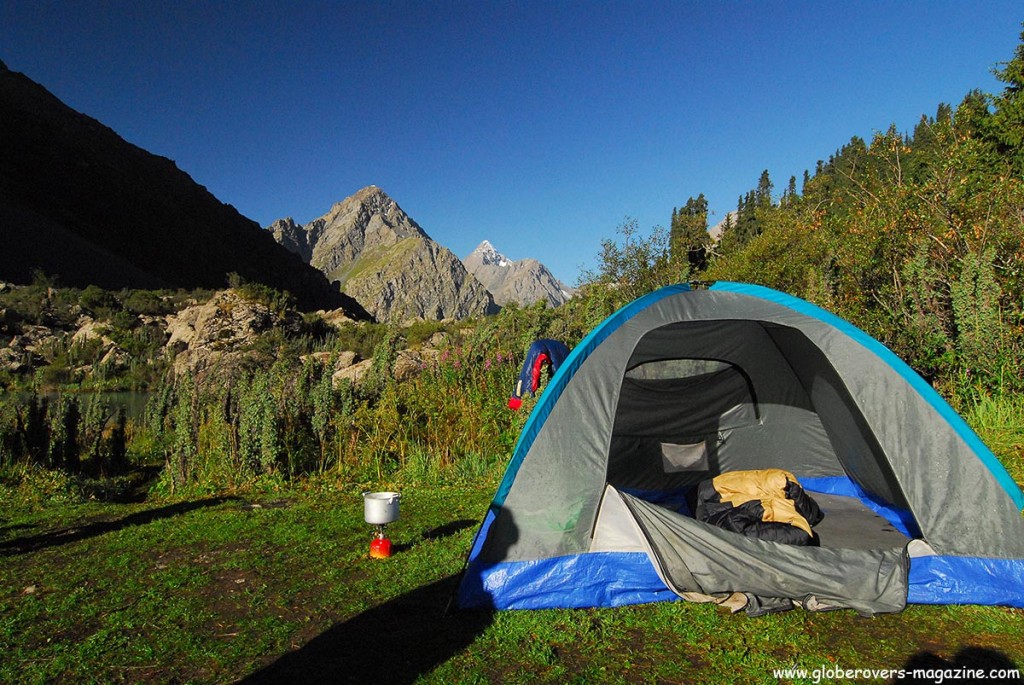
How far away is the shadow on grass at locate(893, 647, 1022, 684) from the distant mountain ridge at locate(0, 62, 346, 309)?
3930cm

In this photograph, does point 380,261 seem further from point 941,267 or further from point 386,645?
point 386,645

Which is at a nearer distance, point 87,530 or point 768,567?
point 768,567

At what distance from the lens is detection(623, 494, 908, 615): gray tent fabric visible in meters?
3.43

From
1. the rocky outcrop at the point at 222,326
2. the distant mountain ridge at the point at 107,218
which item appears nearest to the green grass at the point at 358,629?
the rocky outcrop at the point at 222,326

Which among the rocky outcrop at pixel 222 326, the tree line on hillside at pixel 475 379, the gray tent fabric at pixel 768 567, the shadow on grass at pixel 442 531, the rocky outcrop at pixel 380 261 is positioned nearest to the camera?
the gray tent fabric at pixel 768 567

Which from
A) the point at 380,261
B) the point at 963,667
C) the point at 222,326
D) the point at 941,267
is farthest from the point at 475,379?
the point at 380,261

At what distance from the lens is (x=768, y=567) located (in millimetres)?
3518

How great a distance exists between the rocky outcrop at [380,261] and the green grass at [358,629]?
4187 inches

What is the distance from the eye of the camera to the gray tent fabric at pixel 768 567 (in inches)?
135

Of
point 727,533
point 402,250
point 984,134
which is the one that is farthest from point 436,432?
point 402,250

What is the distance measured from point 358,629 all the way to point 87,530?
315 cm

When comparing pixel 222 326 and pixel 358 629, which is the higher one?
pixel 222 326

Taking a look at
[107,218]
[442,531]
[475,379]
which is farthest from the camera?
[107,218]

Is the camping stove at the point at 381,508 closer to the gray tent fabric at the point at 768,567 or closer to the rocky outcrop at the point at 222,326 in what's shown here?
the gray tent fabric at the point at 768,567
